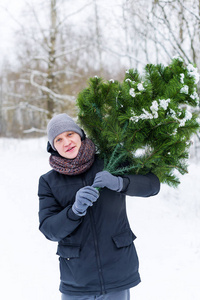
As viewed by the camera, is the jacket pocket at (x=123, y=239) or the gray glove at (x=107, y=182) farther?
the jacket pocket at (x=123, y=239)

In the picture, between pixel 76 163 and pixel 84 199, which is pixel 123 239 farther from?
pixel 76 163

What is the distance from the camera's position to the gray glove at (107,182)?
154 cm

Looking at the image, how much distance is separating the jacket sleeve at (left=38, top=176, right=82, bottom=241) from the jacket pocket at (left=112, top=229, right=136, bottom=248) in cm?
26

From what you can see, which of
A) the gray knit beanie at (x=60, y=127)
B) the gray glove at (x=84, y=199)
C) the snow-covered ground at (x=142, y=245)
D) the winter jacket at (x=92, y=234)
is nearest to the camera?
the gray glove at (x=84, y=199)

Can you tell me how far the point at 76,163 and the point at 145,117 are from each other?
0.47 m

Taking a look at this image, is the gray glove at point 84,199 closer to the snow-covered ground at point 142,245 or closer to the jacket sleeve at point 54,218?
the jacket sleeve at point 54,218

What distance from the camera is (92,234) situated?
1650 millimetres

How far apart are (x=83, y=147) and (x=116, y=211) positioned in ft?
1.43

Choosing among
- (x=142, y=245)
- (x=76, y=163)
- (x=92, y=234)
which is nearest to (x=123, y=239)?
(x=92, y=234)

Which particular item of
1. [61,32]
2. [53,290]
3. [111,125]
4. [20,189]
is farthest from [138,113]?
[61,32]

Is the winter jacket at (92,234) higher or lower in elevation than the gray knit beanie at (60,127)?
lower

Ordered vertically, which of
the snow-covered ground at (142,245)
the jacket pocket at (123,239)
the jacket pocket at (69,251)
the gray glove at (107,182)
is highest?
the gray glove at (107,182)

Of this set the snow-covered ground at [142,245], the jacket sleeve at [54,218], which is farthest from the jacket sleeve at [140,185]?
the snow-covered ground at [142,245]

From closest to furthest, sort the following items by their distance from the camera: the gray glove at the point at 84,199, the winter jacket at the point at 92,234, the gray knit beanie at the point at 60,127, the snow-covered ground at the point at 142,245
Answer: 1. the gray glove at the point at 84,199
2. the winter jacket at the point at 92,234
3. the gray knit beanie at the point at 60,127
4. the snow-covered ground at the point at 142,245
